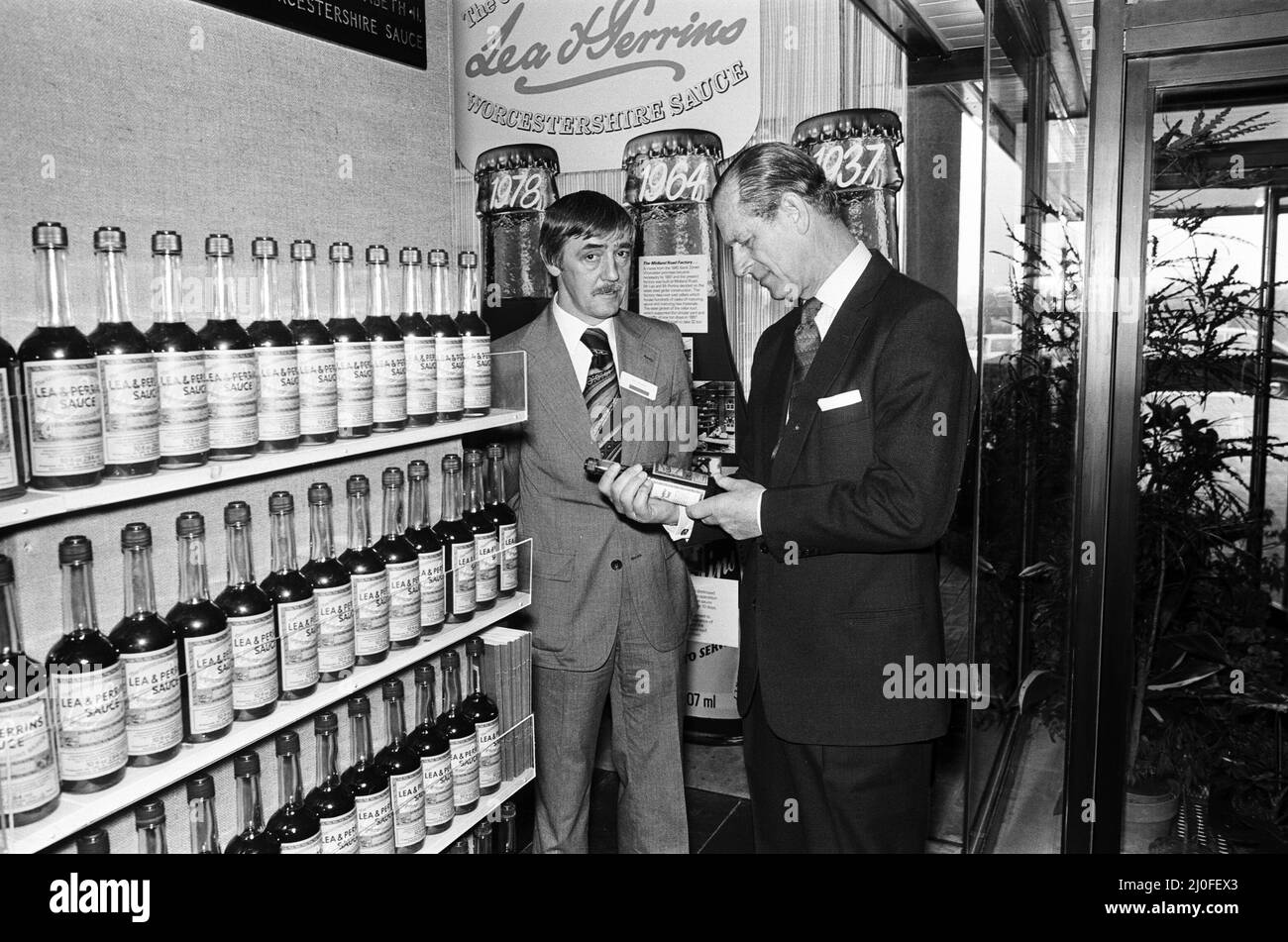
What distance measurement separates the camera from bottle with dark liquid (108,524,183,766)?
1268 mm

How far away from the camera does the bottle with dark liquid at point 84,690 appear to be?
46.9 inches

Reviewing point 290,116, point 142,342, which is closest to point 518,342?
point 290,116

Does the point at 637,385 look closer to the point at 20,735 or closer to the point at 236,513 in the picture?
the point at 236,513

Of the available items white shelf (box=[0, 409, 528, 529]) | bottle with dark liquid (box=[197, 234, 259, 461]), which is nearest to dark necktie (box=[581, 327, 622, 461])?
white shelf (box=[0, 409, 528, 529])

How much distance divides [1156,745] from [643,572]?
1.56 m

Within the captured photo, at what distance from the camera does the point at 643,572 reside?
2.54m

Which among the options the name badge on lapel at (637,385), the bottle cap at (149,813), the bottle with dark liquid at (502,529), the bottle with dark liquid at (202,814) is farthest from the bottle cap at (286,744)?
the name badge on lapel at (637,385)

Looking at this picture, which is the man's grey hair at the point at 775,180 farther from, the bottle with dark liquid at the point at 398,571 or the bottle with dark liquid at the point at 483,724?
the bottle with dark liquid at the point at 483,724

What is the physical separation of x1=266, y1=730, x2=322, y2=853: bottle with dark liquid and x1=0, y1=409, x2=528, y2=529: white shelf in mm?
434

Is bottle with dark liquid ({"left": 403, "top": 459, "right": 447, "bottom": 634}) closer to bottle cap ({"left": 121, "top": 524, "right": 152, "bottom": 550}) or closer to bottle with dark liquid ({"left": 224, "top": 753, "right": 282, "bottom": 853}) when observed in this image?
bottle with dark liquid ({"left": 224, "top": 753, "right": 282, "bottom": 853})

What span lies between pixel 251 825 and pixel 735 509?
38.8 inches

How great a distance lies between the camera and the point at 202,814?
1.47 metres

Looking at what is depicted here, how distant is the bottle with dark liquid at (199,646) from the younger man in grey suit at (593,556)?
3.82 feet

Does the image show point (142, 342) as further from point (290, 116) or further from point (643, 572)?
point (643, 572)
